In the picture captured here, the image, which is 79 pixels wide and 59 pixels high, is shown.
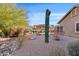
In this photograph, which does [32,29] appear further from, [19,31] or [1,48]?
[1,48]

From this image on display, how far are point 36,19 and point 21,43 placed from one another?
0.53 m

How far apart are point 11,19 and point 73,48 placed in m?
1.27

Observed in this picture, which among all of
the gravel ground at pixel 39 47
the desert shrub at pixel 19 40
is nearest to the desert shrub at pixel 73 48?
the gravel ground at pixel 39 47

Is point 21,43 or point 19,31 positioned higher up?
point 19,31

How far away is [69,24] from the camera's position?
145 inches

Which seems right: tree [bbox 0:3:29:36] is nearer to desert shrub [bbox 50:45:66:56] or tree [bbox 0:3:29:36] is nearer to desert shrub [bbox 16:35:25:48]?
desert shrub [bbox 16:35:25:48]

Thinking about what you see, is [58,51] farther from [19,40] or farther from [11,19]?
[11,19]

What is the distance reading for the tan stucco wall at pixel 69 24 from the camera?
3645mm

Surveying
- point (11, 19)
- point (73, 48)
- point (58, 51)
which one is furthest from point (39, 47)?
point (11, 19)

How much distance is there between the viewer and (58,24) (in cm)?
368

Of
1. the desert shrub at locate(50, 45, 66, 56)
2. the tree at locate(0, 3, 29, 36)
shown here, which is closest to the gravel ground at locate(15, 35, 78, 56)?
the desert shrub at locate(50, 45, 66, 56)

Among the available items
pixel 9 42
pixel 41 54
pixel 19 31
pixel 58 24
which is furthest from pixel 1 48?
pixel 58 24

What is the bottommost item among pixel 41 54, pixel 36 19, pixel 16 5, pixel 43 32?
pixel 41 54

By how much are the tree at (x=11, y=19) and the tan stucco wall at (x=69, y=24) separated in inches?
28.2
